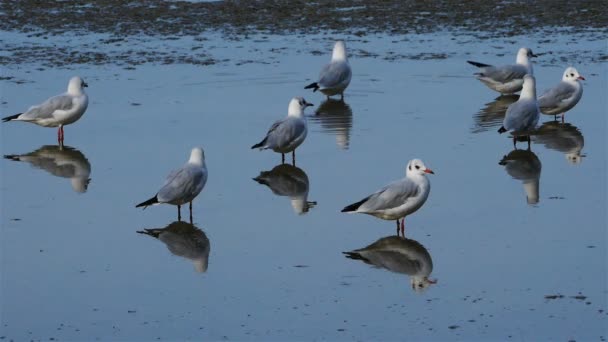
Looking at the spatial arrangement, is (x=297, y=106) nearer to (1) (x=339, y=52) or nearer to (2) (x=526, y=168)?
(2) (x=526, y=168)

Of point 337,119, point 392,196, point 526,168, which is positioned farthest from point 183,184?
point 337,119

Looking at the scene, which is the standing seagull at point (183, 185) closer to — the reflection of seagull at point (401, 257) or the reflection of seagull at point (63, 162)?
the reflection of seagull at point (63, 162)

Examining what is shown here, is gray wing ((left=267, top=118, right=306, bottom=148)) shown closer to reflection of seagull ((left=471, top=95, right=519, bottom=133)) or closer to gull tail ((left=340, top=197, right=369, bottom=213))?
reflection of seagull ((left=471, top=95, right=519, bottom=133))

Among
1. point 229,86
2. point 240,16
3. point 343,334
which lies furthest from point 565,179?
point 240,16

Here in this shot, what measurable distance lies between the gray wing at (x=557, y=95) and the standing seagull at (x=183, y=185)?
589cm

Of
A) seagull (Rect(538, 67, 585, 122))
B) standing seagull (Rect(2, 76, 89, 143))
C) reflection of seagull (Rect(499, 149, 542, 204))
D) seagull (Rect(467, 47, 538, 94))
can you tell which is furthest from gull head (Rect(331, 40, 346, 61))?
reflection of seagull (Rect(499, 149, 542, 204))

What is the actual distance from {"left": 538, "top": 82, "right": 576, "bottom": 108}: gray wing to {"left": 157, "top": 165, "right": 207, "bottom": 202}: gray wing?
5.95m

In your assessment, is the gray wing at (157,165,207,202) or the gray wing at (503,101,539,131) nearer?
the gray wing at (157,165,207,202)

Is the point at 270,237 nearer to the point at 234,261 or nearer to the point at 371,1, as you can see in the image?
the point at 234,261

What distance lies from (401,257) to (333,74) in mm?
7886

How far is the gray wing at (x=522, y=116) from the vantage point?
49.3 ft

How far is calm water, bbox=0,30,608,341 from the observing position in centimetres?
922

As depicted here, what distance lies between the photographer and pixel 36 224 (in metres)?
11.9

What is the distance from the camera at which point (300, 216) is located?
12.0 meters
